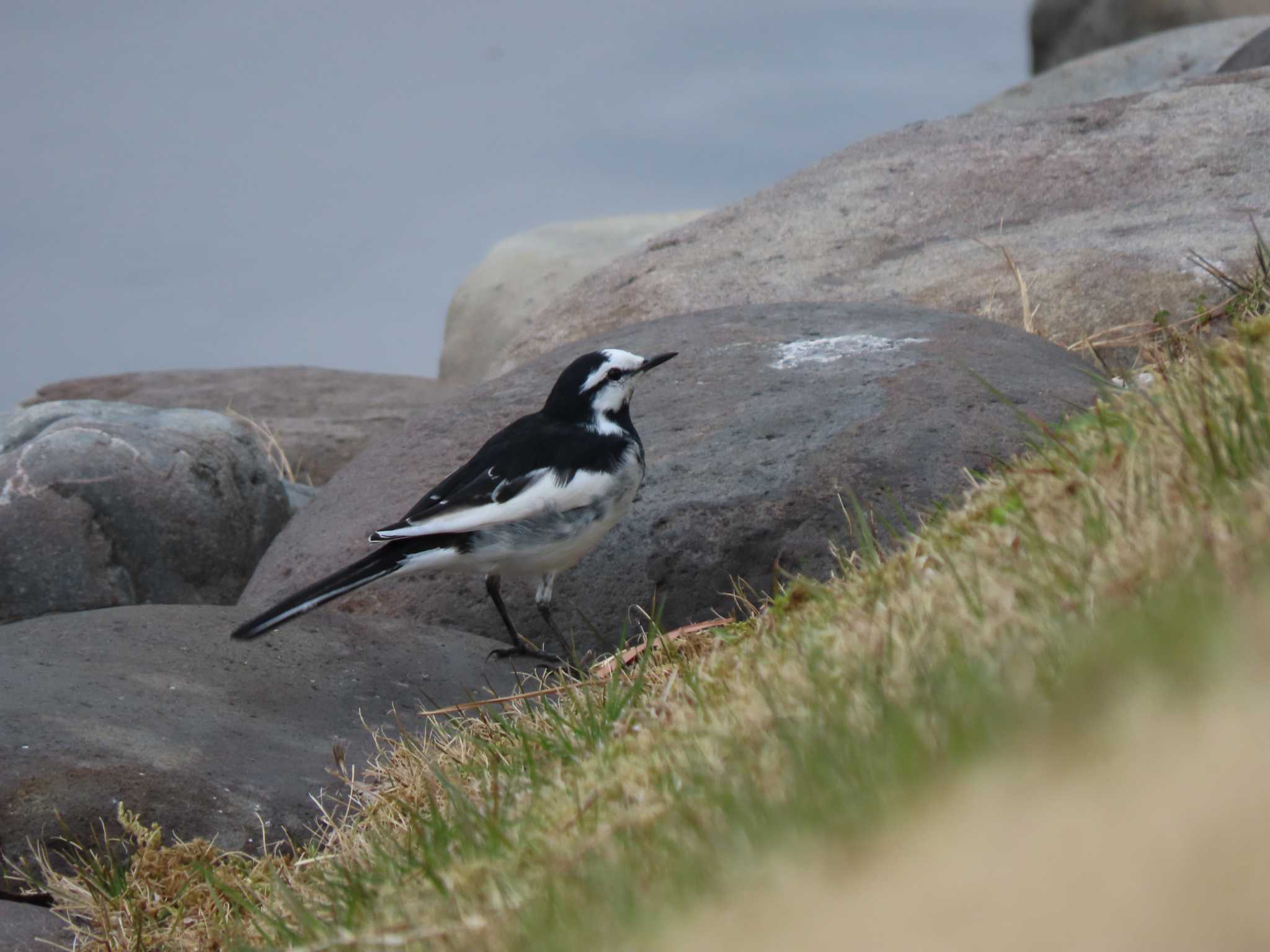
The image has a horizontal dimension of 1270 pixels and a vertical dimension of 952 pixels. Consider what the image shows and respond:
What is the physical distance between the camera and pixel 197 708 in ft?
17.4

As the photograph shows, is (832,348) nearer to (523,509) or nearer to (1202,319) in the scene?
(1202,319)

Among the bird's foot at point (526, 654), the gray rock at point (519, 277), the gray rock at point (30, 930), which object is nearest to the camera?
the gray rock at point (30, 930)

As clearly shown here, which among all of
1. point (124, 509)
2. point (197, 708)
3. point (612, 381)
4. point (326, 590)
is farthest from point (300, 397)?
point (197, 708)

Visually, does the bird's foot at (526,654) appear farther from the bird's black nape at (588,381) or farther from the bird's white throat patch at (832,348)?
the bird's white throat patch at (832,348)

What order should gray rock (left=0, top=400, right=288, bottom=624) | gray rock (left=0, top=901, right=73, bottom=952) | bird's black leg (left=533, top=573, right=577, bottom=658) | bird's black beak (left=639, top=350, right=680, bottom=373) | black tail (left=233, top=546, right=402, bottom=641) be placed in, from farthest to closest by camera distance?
gray rock (left=0, top=400, right=288, bottom=624) < bird's black beak (left=639, top=350, right=680, bottom=373) < bird's black leg (left=533, top=573, right=577, bottom=658) < black tail (left=233, top=546, right=402, bottom=641) < gray rock (left=0, top=901, right=73, bottom=952)

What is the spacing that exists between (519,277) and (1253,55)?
9.88m

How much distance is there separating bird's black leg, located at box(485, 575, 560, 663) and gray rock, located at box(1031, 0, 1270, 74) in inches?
782

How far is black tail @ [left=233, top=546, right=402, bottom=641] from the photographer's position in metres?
5.62

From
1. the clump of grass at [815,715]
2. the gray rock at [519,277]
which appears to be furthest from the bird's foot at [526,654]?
the gray rock at [519,277]

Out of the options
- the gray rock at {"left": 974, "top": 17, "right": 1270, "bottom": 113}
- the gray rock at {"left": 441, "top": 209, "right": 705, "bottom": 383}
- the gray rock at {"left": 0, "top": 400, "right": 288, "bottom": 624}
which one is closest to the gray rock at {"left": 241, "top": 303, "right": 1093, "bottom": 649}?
the gray rock at {"left": 0, "top": 400, "right": 288, "bottom": 624}

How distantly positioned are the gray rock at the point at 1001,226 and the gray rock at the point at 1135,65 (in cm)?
747

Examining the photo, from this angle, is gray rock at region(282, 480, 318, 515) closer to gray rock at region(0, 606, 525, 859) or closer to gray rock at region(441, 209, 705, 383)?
gray rock at region(0, 606, 525, 859)

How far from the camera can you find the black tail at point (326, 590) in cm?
562

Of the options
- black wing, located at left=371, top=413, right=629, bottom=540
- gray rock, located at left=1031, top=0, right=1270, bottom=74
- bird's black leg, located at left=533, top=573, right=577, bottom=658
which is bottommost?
bird's black leg, located at left=533, top=573, right=577, bottom=658
